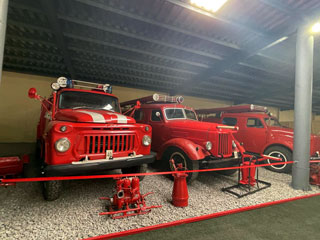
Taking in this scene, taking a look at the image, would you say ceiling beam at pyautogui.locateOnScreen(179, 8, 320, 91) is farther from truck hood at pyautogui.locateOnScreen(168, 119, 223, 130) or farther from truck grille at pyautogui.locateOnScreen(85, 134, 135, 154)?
truck grille at pyautogui.locateOnScreen(85, 134, 135, 154)

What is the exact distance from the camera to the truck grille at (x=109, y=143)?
7.66 ft

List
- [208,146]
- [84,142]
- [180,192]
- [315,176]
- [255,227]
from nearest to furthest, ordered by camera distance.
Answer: [255,227] < [84,142] < [180,192] < [208,146] < [315,176]

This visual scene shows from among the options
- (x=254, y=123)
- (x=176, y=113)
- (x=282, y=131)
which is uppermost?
(x=176, y=113)

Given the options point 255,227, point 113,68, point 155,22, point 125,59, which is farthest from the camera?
point 113,68

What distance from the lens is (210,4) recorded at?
333 centimetres

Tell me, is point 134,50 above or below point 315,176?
above

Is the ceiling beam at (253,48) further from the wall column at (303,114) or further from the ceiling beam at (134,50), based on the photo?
the wall column at (303,114)

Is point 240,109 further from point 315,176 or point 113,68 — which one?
point 113,68

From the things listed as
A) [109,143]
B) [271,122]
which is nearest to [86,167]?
[109,143]

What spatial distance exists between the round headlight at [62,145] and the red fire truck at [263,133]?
5.31 m

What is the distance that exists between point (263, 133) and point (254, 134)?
0.90ft

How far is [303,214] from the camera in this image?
239cm

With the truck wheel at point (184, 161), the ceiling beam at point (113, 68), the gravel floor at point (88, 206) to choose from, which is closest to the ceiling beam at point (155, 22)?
the ceiling beam at point (113, 68)

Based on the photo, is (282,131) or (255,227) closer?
(255,227)
